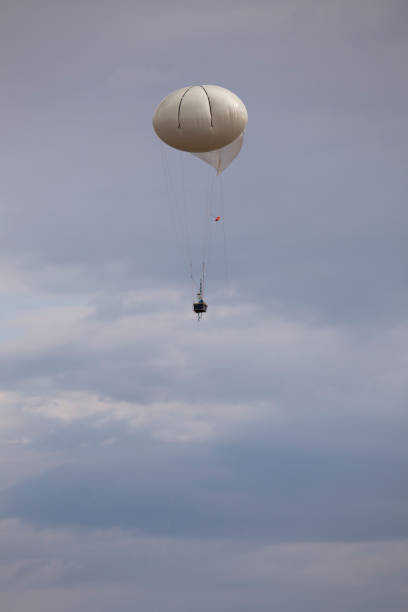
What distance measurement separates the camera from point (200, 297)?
79938mm

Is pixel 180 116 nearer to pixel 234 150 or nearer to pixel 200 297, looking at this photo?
pixel 234 150

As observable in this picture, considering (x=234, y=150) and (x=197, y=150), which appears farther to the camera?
(x=234, y=150)

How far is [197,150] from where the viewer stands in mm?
78250

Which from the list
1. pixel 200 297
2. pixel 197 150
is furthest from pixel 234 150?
pixel 200 297

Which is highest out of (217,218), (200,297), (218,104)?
(218,104)

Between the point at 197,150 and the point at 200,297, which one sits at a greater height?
the point at 197,150

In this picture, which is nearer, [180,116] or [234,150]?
[180,116]

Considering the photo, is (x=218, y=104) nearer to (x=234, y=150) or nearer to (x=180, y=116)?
(x=180, y=116)

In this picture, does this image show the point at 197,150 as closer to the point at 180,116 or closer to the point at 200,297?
the point at 180,116

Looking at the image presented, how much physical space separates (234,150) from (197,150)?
6.74 m

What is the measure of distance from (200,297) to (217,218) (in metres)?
7.32

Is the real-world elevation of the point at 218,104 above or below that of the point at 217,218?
above

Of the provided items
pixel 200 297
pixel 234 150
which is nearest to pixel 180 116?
pixel 234 150

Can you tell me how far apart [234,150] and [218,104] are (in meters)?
8.56
